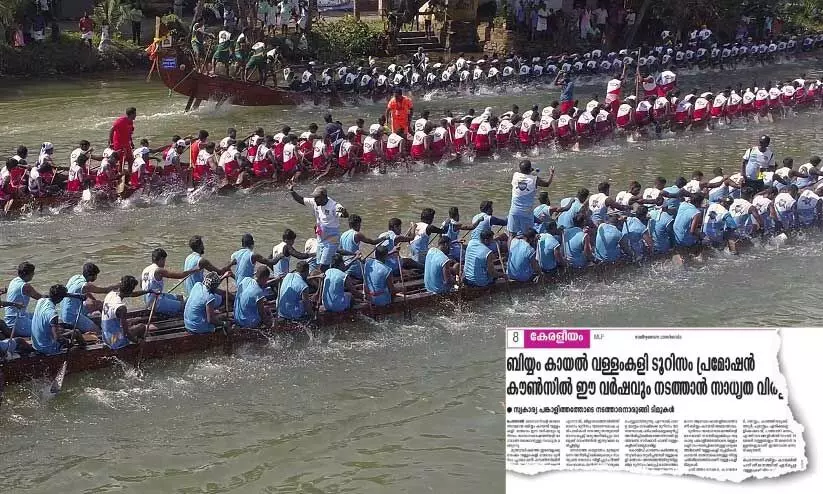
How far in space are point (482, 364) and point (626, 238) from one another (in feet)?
11.7

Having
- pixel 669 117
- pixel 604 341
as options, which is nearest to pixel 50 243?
pixel 604 341

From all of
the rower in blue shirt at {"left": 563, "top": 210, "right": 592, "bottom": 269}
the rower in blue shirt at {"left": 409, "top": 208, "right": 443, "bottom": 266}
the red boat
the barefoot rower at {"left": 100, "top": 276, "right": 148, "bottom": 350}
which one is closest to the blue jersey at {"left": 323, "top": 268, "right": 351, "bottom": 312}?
the rower in blue shirt at {"left": 409, "top": 208, "right": 443, "bottom": 266}

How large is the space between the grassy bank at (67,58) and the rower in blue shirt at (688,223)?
887 inches

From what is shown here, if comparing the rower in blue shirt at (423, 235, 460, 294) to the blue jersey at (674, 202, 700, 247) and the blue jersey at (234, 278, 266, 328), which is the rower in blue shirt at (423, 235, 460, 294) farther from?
the blue jersey at (674, 202, 700, 247)

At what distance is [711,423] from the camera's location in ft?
14.6

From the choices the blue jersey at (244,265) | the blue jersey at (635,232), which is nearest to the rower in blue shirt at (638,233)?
the blue jersey at (635,232)

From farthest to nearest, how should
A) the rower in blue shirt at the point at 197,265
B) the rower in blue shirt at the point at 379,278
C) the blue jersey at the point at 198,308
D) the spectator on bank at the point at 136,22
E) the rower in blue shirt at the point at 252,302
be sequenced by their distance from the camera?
the spectator on bank at the point at 136,22 → the rower in blue shirt at the point at 379,278 → the rower in blue shirt at the point at 197,265 → the rower in blue shirt at the point at 252,302 → the blue jersey at the point at 198,308

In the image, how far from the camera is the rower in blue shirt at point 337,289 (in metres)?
11.3

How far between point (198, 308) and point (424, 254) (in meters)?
3.49

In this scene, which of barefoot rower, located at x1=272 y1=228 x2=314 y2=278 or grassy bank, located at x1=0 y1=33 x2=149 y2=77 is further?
grassy bank, located at x1=0 y1=33 x2=149 y2=77

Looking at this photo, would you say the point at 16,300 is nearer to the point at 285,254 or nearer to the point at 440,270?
the point at 285,254

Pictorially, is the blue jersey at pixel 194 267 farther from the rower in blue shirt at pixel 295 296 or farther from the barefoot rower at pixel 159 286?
the rower in blue shirt at pixel 295 296

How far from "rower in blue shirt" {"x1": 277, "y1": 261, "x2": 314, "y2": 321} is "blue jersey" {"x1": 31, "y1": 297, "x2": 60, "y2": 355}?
2503 millimetres

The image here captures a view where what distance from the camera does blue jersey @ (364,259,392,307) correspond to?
11562 millimetres
